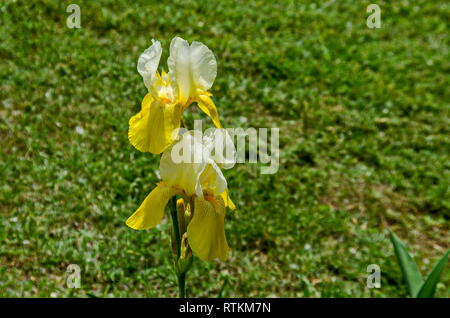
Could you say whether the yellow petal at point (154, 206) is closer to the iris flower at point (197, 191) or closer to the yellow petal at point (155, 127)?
the iris flower at point (197, 191)

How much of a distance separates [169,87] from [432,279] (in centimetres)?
156

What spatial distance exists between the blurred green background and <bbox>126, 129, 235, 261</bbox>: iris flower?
1292 mm

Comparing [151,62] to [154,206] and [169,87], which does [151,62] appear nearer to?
[169,87]

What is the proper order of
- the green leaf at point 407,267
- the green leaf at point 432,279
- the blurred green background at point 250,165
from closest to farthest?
the green leaf at point 432,279, the green leaf at point 407,267, the blurred green background at point 250,165

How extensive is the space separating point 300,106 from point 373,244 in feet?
4.42

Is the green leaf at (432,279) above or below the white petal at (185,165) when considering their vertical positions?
below

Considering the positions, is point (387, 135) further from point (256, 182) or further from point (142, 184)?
point (142, 184)

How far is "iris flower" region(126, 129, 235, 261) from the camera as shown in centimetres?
165

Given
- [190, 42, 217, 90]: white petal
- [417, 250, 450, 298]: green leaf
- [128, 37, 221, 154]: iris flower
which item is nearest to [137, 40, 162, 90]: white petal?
[128, 37, 221, 154]: iris flower

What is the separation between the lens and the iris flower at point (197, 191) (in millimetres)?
1652

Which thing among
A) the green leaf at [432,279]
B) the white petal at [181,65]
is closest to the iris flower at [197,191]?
the white petal at [181,65]

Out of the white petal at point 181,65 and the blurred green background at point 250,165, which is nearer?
the white petal at point 181,65

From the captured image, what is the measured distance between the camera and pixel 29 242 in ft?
9.92
